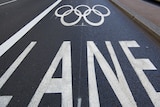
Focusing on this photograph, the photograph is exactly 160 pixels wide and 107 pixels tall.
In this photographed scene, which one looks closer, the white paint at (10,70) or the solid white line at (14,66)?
the white paint at (10,70)

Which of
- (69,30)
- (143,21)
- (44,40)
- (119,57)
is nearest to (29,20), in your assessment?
(69,30)

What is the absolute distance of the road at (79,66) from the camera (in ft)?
12.4

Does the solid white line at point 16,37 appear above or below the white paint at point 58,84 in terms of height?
below

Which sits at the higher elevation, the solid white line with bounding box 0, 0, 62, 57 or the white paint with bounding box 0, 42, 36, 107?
the white paint with bounding box 0, 42, 36, 107

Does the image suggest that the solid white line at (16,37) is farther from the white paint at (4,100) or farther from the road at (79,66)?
the white paint at (4,100)

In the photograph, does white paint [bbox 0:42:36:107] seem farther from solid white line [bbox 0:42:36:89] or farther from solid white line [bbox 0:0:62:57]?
solid white line [bbox 0:0:62:57]

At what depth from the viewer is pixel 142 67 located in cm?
497

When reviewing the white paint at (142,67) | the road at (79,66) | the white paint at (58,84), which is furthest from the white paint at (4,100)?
the white paint at (142,67)

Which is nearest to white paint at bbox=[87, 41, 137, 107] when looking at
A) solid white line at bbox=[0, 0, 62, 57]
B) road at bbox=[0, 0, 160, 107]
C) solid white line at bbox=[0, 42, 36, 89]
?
road at bbox=[0, 0, 160, 107]

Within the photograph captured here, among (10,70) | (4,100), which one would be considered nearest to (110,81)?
(4,100)

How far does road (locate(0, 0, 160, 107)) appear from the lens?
3781mm

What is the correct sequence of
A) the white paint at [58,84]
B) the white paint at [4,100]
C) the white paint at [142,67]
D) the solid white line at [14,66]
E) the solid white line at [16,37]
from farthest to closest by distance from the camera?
the solid white line at [16,37]
the solid white line at [14,66]
the white paint at [142,67]
the white paint at [58,84]
the white paint at [4,100]

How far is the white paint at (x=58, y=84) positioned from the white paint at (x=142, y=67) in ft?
4.84

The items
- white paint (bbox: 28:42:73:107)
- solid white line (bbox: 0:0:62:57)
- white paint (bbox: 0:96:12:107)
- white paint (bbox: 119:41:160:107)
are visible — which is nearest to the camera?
white paint (bbox: 0:96:12:107)
